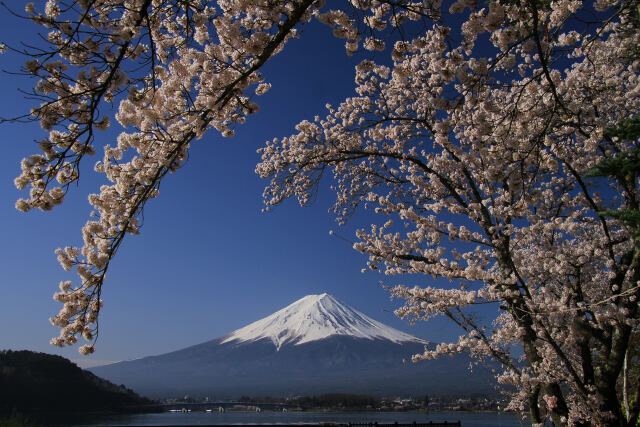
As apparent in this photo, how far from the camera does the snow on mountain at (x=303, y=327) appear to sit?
545 ft

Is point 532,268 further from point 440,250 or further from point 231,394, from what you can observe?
point 231,394

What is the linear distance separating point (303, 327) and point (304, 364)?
21047 mm

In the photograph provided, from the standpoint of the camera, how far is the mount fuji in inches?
5246

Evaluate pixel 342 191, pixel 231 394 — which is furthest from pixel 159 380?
pixel 342 191

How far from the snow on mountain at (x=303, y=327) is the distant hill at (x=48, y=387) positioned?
406ft

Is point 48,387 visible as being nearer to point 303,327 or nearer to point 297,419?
point 297,419

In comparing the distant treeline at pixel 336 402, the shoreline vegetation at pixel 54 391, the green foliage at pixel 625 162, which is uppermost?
the green foliage at pixel 625 162

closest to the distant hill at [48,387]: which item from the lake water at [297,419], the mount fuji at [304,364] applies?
the lake water at [297,419]

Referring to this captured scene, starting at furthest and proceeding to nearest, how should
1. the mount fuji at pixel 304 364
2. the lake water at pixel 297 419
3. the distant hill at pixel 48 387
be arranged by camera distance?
the mount fuji at pixel 304 364, the lake water at pixel 297 419, the distant hill at pixel 48 387

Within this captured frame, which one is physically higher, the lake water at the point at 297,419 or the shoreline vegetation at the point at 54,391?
the shoreline vegetation at the point at 54,391

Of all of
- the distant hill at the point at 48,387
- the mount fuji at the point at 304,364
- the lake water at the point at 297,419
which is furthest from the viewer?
the mount fuji at the point at 304,364

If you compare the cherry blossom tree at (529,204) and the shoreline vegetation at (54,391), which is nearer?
the cherry blossom tree at (529,204)

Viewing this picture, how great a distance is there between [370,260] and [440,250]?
986 millimetres

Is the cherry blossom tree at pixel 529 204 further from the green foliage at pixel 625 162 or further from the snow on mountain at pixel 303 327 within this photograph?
the snow on mountain at pixel 303 327
